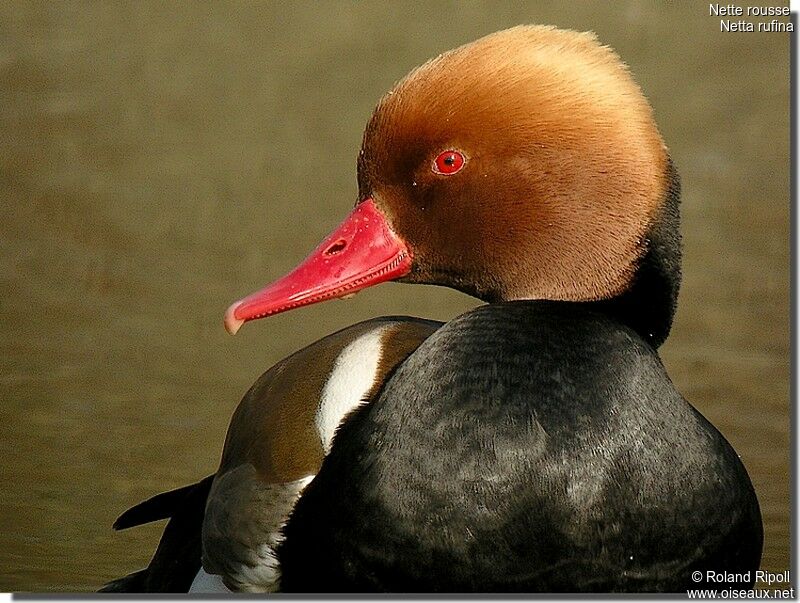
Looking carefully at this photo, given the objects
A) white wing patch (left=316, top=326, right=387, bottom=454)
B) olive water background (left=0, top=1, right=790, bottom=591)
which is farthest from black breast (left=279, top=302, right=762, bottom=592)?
olive water background (left=0, top=1, right=790, bottom=591)

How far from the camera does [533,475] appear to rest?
6.55 ft

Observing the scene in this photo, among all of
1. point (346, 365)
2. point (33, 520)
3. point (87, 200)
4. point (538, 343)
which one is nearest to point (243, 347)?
point (87, 200)

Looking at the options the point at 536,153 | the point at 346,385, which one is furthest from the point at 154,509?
the point at 536,153

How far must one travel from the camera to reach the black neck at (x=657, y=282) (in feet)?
6.98

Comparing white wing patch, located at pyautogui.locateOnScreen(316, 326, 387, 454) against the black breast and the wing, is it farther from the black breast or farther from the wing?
the black breast

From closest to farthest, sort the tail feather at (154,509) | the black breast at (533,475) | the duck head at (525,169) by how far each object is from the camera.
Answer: the black breast at (533,475) → the duck head at (525,169) → the tail feather at (154,509)

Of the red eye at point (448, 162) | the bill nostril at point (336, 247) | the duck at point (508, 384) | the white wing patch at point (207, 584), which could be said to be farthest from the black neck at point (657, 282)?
the white wing patch at point (207, 584)

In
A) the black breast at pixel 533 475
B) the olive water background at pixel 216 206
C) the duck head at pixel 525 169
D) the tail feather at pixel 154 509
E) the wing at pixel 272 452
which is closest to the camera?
the black breast at pixel 533 475

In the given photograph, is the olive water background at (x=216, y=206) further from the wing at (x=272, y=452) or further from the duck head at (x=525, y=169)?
the duck head at (x=525, y=169)

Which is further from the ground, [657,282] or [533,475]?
[657,282]

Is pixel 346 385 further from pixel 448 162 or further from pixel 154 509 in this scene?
pixel 154 509

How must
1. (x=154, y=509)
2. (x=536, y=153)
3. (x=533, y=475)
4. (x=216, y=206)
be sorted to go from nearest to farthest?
1. (x=533, y=475)
2. (x=536, y=153)
3. (x=154, y=509)
4. (x=216, y=206)

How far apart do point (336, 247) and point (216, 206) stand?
5.81ft

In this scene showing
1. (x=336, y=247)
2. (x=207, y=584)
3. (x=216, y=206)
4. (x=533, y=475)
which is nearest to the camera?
(x=533, y=475)
